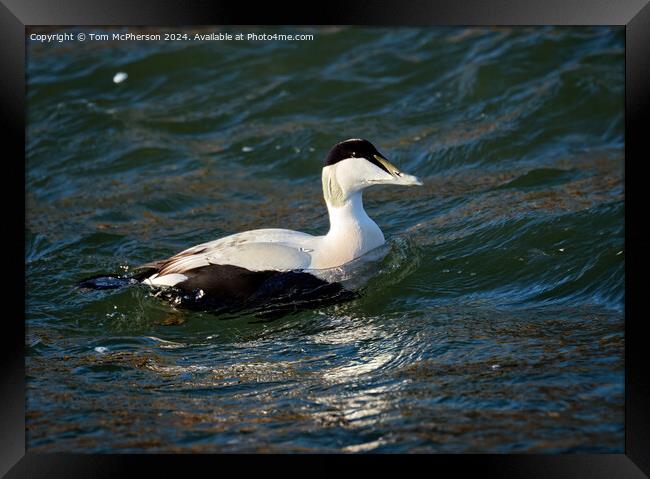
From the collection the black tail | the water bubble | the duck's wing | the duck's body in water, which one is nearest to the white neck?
the duck's body in water

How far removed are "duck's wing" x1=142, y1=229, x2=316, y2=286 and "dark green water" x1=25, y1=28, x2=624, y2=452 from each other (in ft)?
0.82

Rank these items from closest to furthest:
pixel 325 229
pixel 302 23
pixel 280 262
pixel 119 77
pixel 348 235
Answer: pixel 302 23, pixel 280 262, pixel 348 235, pixel 325 229, pixel 119 77

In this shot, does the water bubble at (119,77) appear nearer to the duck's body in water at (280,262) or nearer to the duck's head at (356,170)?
the duck's body in water at (280,262)

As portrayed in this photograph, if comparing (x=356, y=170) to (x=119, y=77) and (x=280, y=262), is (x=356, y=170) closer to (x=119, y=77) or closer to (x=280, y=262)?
(x=280, y=262)

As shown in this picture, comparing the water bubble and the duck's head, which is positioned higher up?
the water bubble

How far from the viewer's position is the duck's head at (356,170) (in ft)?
20.3

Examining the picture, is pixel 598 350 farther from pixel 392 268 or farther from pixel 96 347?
pixel 96 347

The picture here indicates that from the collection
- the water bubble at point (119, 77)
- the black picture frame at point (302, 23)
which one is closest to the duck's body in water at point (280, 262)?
the black picture frame at point (302, 23)

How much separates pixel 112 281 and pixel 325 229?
2054 millimetres

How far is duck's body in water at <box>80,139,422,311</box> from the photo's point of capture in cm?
592

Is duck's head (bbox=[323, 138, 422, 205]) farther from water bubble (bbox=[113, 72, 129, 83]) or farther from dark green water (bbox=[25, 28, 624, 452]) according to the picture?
water bubble (bbox=[113, 72, 129, 83])

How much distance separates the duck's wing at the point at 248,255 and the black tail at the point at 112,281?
0.40 ft

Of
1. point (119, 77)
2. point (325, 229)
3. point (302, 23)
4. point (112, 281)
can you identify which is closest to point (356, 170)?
point (325, 229)

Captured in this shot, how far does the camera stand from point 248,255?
19.5ft
